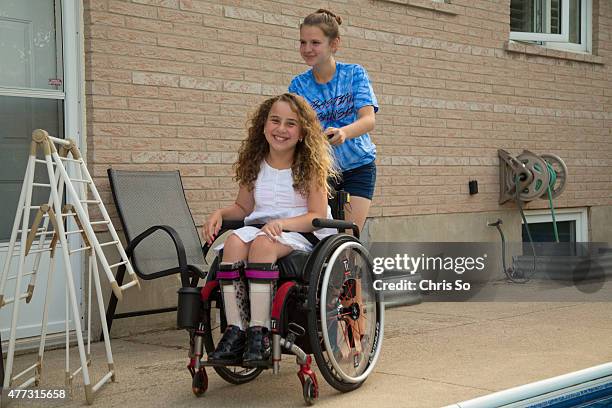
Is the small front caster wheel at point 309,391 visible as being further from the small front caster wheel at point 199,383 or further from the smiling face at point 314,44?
the smiling face at point 314,44

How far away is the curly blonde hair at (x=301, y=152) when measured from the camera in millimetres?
3736

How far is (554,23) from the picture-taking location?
357 inches

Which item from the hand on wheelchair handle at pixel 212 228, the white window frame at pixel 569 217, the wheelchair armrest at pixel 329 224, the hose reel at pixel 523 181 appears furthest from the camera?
the white window frame at pixel 569 217

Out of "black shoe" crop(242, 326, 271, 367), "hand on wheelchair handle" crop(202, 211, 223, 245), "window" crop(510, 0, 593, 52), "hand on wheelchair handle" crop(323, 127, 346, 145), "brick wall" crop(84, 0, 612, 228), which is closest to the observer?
"black shoe" crop(242, 326, 271, 367)

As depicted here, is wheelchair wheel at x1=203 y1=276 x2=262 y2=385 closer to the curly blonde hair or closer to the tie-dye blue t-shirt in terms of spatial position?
the curly blonde hair

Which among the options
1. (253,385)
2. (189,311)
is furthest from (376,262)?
(189,311)

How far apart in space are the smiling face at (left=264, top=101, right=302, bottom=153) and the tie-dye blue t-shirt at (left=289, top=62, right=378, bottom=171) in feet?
1.73

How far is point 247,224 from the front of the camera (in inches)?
151

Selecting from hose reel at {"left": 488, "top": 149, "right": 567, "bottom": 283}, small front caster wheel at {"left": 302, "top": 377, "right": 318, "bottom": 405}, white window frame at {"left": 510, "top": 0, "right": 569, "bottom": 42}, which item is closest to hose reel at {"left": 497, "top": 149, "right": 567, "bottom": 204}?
hose reel at {"left": 488, "top": 149, "right": 567, "bottom": 283}

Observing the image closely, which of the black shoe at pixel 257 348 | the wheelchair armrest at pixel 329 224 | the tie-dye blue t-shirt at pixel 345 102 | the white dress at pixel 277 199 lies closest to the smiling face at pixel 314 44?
the tie-dye blue t-shirt at pixel 345 102

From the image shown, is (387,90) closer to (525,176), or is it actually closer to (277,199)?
(525,176)

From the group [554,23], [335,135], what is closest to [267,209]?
[335,135]

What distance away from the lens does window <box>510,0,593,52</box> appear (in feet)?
28.1

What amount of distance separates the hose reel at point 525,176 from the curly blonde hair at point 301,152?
13.9ft
